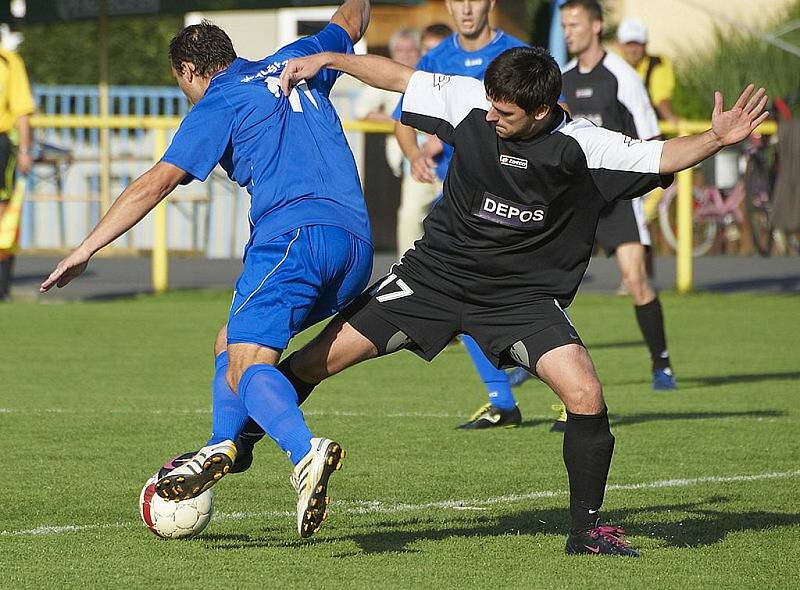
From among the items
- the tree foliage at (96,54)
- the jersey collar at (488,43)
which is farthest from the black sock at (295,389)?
the tree foliage at (96,54)

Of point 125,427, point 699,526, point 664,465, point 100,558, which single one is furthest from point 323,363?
point 125,427

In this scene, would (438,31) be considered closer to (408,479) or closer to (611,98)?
(611,98)

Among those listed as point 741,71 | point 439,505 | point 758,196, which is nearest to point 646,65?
point 758,196

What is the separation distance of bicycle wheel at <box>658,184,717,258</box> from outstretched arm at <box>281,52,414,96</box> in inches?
543

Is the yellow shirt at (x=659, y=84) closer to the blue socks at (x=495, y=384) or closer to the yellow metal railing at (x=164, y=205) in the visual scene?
the yellow metal railing at (x=164, y=205)

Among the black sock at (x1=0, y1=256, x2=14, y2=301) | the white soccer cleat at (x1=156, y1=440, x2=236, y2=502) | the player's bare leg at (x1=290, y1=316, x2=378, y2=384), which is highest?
the player's bare leg at (x1=290, y1=316, x2=378, y2=384)

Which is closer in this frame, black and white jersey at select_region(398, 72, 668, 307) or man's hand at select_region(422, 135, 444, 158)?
black and white jersey at select_region(398, 72, 668, 307)

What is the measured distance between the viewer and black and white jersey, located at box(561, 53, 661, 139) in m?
10.1

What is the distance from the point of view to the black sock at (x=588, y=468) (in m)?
5.60

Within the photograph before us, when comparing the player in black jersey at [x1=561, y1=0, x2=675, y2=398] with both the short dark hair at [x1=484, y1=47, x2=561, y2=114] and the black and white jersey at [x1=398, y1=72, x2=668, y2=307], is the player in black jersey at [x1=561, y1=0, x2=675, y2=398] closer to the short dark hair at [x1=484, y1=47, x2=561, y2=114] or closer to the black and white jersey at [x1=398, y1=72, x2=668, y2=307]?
the black and white jersey at [x1=398, y1=72, x2=668, y2=307]

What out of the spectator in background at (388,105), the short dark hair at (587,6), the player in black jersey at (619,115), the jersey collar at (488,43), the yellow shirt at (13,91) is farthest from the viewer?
the spectator in background at (388,105)

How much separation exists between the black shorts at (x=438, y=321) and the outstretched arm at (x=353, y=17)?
1.27 m

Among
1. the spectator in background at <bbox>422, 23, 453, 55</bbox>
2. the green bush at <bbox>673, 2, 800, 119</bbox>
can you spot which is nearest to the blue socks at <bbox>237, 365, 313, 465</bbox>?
the spectator in background at <bbox>422, 23, 453, 55</bbox>

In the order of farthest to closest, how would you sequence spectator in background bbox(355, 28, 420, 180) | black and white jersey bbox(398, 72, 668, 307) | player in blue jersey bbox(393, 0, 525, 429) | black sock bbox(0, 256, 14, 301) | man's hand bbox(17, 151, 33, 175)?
black sock bbox(0, 256, 14, 301), spectator in background bbox(355, 28, 420, 180), man's hand bbox(17, 151, 33, 175), player in blue jersey bbox(393, 0, 525, 429), black and white jersey bbox(398, 72, 668, 307)
